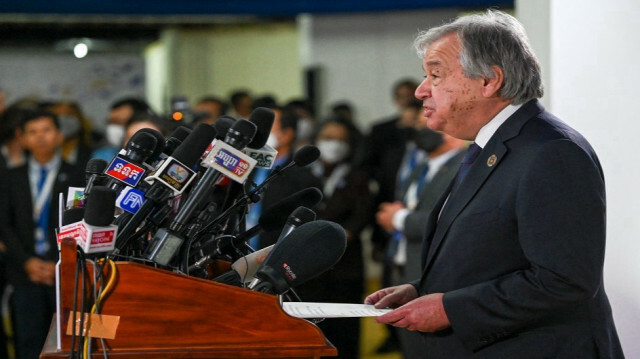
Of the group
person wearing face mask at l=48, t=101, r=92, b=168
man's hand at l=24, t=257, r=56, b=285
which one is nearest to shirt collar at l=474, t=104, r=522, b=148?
man's hand at l=24, t=257, r=56, b=285

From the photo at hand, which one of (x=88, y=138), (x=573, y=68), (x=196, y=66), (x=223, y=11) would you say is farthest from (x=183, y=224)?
(x=196, y=66)

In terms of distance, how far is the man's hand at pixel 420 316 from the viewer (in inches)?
88.0

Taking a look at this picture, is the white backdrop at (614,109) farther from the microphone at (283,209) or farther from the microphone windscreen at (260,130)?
the microphone windscreen at (260,130)

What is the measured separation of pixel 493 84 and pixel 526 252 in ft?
1.44

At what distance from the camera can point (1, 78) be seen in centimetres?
1084

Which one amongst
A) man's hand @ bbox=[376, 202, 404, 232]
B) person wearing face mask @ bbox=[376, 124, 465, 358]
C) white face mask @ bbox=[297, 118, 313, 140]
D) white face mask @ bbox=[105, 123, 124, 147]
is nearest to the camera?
person wearing face mask @ bbox=[376, 124, 465, 358]

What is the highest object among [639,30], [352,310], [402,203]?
[639,30]

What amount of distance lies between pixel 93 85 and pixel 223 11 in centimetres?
189

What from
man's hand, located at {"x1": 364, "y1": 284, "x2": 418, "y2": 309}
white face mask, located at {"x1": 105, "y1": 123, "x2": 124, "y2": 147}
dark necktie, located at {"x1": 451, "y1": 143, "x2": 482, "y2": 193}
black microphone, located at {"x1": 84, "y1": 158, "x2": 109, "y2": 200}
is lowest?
white face mask, located at {"x1": 105, "y1": 123, "x2": 124, "y2": 147}

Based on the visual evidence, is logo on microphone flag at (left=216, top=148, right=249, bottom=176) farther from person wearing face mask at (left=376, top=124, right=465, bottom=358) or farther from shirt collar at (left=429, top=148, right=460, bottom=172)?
shirt collar at (left=429, top=148, right=460, bottom=172)

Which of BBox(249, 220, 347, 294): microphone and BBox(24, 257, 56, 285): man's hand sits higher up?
BBox(249, 220, 347, 294): microphone

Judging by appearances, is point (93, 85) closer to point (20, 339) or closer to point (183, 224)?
point (20, 339)

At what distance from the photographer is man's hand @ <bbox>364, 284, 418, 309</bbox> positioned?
8.11 feet

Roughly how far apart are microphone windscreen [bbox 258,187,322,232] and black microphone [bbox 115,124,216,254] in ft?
1.40
